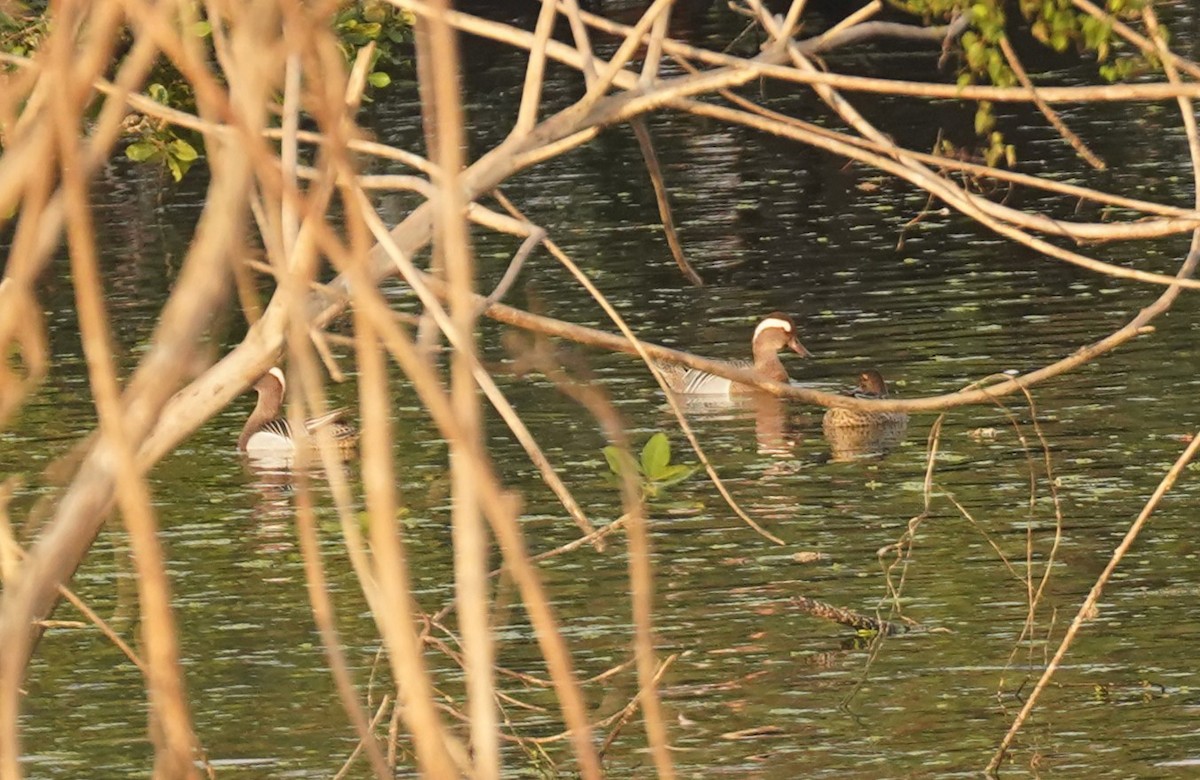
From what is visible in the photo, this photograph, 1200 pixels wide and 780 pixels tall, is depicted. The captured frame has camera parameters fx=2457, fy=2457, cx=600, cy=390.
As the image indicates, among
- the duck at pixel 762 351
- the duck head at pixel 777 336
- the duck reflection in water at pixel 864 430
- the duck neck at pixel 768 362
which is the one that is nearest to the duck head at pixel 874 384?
the duck reflection in water at pixel 864 430

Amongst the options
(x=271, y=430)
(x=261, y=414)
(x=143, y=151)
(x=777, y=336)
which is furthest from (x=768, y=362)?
(x=143, y=151)

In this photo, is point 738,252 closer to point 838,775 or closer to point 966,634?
point 966,634

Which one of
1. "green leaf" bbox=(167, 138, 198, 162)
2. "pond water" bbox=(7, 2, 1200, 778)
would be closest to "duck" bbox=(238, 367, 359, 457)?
"pond water" bbox=(7, 2, 1200, 778)

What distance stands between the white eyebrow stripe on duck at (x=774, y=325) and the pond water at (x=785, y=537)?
0.51 metres

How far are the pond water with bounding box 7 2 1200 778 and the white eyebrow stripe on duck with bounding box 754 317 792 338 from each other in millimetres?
509

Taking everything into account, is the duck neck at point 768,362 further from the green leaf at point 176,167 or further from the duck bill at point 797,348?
the green leaf at point 176,167

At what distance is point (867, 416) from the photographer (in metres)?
17.2

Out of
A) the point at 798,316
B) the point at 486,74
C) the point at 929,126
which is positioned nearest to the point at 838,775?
the point at 798,316

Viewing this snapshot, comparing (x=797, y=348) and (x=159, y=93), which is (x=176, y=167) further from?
(x=797, y=348)

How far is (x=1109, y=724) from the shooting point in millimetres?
10664

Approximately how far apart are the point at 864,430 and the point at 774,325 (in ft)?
9.39

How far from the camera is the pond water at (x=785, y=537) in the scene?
10922 millimetres

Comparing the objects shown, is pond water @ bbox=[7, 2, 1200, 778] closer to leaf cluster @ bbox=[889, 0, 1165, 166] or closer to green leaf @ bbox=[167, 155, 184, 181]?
leaf cluster @ bbox=[889, 0, 1165, 166]

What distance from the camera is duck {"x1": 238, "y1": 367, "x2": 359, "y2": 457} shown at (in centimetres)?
1844
